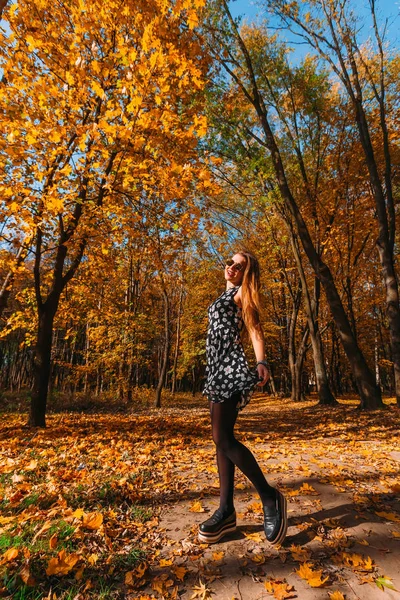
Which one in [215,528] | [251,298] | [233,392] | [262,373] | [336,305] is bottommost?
[215,528]

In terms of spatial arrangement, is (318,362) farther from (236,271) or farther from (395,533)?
(236,271)

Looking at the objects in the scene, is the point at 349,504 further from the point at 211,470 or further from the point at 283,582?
the point at 211,470

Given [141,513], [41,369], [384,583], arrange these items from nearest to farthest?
[384,583] → [141,513] → [41,369]

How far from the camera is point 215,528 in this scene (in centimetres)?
229

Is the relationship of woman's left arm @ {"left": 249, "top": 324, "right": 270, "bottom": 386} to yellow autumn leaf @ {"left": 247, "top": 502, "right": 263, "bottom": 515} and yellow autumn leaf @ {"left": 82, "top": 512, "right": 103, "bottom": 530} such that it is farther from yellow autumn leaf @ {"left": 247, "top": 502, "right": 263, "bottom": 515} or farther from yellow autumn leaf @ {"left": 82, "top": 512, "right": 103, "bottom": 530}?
yellow autumn leaf @ {"left": 82, "top": 512, "right": 103, "bottom": 530}

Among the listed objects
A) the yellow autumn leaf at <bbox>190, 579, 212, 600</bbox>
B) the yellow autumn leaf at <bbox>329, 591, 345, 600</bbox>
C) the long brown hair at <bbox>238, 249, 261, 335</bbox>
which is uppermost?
the long brown hair at <bbox>238, 249, 261, 335</bbox>

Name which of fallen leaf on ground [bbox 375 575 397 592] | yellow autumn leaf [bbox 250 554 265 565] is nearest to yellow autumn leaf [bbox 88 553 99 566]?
yellow autumn leaf [bbox 250 554 265 565]

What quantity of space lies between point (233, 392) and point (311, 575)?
1130mm

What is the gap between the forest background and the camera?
14.5ft

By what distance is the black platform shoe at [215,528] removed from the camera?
2.27 m

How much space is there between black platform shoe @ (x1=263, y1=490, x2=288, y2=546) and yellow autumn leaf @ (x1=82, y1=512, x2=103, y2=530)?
1231mm

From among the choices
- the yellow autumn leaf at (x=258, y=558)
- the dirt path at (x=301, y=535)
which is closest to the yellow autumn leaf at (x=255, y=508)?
the dirt path at (x=301, y=535)

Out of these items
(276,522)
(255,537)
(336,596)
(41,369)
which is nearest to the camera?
(336,596)

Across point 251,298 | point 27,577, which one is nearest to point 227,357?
point 251,298
